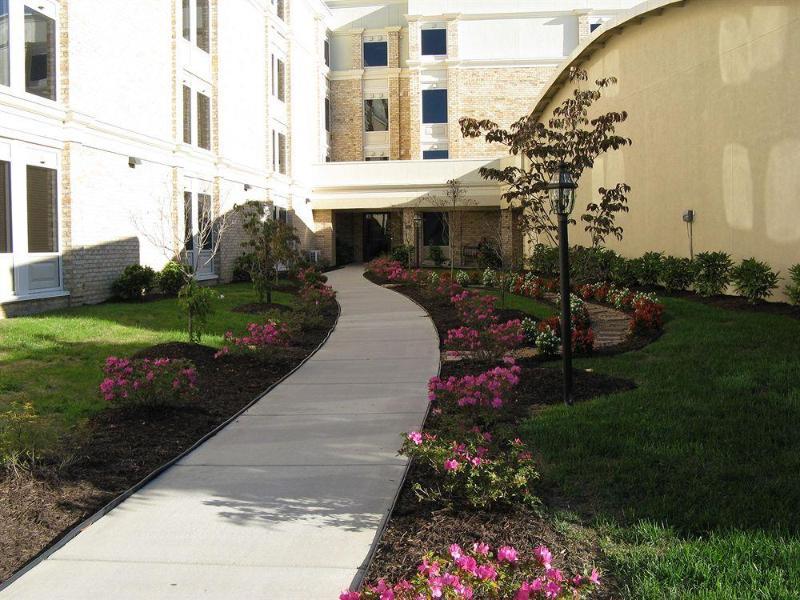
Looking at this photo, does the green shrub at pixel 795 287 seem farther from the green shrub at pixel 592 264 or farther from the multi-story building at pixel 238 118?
the multi-story building at pixel 238 118

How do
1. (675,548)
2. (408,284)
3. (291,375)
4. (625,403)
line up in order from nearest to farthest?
(675,548), (625,403), (291,375), (408,284)

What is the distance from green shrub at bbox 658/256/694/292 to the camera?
17172mm

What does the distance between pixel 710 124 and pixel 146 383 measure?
45.8 ft

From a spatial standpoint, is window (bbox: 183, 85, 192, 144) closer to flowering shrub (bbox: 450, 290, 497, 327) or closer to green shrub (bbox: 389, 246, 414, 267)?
flowering shrub (bbox: 450, 290, 497, 327)

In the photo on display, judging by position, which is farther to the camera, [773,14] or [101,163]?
[101,163]

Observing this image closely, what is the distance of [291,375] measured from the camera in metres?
9.84

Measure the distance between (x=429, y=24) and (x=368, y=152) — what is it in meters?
7.18

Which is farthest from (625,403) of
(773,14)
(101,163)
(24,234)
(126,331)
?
(101,163)

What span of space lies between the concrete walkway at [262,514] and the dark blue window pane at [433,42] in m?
34.7

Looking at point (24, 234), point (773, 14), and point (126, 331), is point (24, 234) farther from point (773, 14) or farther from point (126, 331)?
point (773, 14)

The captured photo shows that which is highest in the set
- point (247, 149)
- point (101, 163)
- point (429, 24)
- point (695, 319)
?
point (429, 24)

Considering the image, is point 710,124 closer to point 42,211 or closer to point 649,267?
point 649,267

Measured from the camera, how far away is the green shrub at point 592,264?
1317cm

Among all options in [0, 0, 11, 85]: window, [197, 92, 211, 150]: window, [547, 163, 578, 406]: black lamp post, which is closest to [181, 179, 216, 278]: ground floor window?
[197, 92, 211, 150]: window
